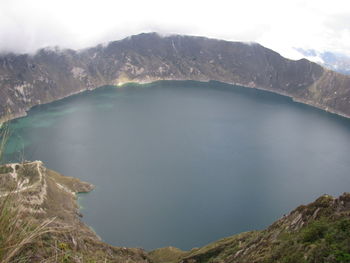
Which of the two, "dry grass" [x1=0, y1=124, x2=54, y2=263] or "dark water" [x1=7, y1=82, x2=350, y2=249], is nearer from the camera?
"dry grass" [x1=0, y1=124, x2=54, y2=263]

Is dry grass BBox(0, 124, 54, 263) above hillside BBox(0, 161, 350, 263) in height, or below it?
above

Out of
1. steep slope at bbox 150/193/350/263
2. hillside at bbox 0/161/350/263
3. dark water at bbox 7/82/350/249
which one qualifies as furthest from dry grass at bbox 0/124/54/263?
dark water at bbox 7/82/350/249

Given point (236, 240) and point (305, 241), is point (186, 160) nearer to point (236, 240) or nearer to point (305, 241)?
point (236, 240)

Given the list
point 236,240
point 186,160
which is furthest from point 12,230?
point 186,160

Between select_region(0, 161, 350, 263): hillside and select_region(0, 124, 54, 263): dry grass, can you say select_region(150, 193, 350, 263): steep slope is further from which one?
select_region(0, 124, 54, 263): dry grass

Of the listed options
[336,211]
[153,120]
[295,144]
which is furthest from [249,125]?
[336,211]

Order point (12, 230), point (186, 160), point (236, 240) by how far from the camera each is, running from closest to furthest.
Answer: point (12, 230) < point (236, 240) < point (186, 160)

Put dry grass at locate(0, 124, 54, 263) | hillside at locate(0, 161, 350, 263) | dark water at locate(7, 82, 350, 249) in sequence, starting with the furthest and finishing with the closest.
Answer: dark water at locate(7, 82, 350, 249)
hillside at locate(0, 161, 350, 263)
dry grass at locate(0, 124, 54, 263)

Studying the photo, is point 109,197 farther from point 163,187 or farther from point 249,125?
point 249,125

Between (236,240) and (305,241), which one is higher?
(305,241)
